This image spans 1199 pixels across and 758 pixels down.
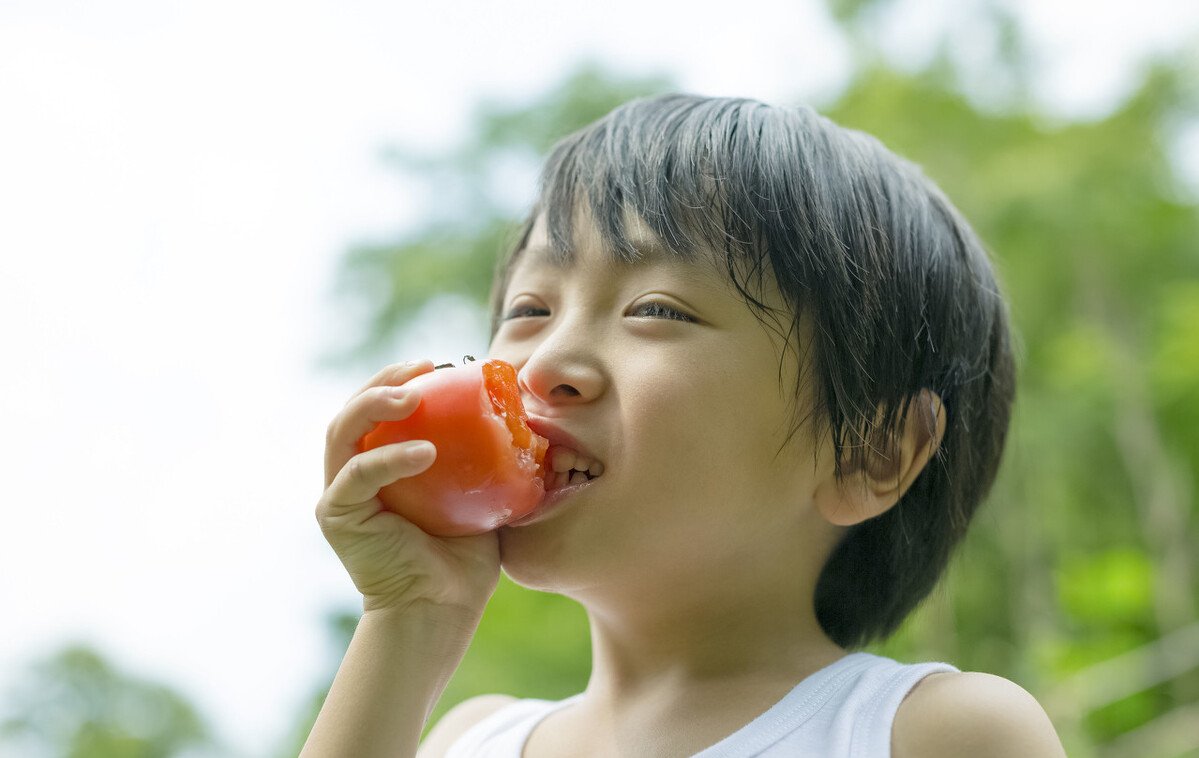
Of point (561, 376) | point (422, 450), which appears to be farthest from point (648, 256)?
point (422, 450)

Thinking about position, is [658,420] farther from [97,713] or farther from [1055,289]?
[1055,289]

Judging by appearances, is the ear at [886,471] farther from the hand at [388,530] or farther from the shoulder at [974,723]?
the hand at [388,530]

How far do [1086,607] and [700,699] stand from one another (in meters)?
4.52

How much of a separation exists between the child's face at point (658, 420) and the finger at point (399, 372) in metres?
0.08

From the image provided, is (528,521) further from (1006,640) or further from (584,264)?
(1006,640)

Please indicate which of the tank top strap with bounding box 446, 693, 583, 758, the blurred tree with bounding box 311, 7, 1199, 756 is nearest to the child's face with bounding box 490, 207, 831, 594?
the tank top strap with bounding box 446, 693, 583, 758

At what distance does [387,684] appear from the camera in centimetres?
85

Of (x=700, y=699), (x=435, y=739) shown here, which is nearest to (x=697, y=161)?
(x=700, y=699)

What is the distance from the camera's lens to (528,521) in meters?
0.88

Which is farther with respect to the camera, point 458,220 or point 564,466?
point 458,220

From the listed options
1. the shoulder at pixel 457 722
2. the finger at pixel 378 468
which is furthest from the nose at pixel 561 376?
the shoulder at pixel 457 722

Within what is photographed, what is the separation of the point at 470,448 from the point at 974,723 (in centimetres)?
39

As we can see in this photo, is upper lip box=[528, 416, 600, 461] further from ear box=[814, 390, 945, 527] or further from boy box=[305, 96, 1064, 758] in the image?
ear box=[814, 390, 945, 527]

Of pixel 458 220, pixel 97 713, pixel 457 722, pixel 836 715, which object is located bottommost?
pixel 97 713
